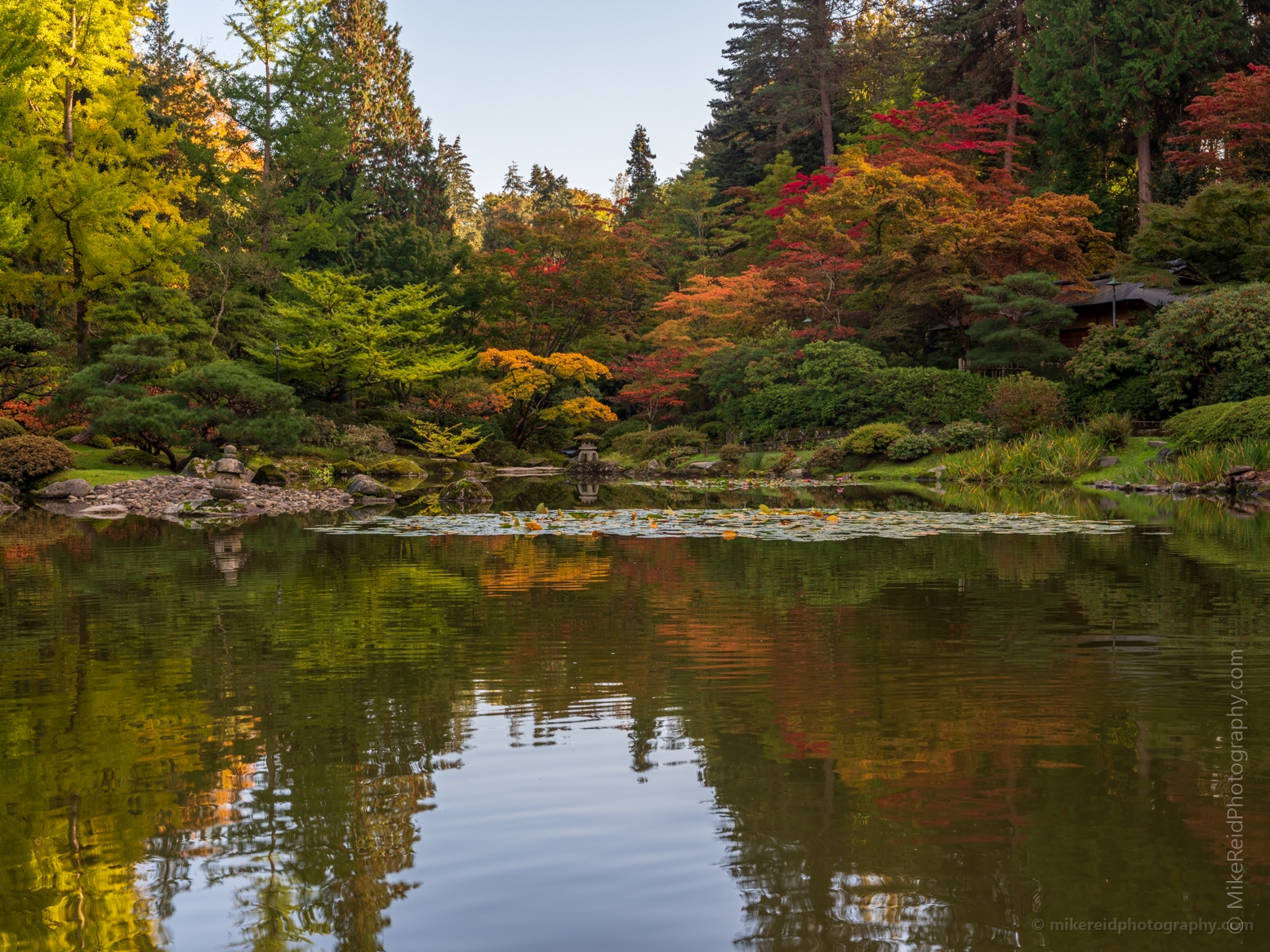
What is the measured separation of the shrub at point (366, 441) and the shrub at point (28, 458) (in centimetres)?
761

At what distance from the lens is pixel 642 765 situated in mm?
3592

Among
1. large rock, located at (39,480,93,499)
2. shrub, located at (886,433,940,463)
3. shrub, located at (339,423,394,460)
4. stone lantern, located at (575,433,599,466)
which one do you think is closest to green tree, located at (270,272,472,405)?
shrub, located at (339,423,394,460)

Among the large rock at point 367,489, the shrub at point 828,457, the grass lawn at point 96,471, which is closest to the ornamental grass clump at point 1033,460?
the shrub at point 828,457

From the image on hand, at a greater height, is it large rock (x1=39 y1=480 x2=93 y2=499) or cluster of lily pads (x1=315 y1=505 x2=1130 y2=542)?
large rock (x1=39 y1=480 x2=93 y2=499)

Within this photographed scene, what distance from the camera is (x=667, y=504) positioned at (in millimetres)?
18484

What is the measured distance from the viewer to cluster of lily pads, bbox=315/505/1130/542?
1194 centimetres

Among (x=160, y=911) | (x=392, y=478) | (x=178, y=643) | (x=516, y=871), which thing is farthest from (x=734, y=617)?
(x=392, y=478)

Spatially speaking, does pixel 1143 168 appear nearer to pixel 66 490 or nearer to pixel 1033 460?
pixel 1033 460

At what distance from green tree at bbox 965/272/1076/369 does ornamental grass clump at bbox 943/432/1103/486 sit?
3.89m

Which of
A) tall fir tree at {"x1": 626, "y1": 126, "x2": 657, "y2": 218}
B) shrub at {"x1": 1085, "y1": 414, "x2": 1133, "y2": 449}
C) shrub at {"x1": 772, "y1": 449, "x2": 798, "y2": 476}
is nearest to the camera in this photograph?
shrub at {"x1": 1085, "y1": 414, "x2": 1133, "y2": 449}

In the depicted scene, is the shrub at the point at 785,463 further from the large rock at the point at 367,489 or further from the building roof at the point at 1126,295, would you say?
the large rock at the point at 367,489

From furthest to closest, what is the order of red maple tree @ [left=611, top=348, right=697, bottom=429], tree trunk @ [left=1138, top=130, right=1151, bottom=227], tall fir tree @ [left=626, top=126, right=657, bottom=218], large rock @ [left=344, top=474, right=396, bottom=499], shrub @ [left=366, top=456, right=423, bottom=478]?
1. tall fir tree @ [left=626, top=126, right=657, bottom=218]
2. red maple tree @ [left=611, top=348, right=697, bottom=429]
3. tree trunk @ [left=1138, top=130, right=1151, bottom=227]
4. shrub @ [left=366, top=456, right=423, bottom=478]
5. large rock @ [left=344, top=474, right=396, bottom=499]

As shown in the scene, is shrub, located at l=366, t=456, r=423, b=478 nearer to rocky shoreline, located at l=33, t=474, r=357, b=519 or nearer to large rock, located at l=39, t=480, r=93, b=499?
rocky shoreline, located at l=33, t=474, r=357, b=519

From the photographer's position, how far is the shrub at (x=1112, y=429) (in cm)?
2323
